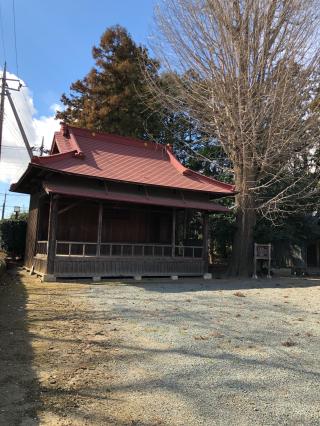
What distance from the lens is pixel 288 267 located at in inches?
920

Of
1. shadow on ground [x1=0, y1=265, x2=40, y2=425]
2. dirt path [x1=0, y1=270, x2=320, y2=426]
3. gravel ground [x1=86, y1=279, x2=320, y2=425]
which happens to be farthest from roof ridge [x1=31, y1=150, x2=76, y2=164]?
shadow on ground [x1=0, y1=265, x2=40, y2=425]

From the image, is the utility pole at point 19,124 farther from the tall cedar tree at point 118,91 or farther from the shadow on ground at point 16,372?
the shadow on ground at point 16,372

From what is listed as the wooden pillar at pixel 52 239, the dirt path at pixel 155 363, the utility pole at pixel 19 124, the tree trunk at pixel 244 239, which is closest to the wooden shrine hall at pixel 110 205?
the wooden pillar at pixel 52 239

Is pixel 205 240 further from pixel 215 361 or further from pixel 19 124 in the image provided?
pixel 19 124

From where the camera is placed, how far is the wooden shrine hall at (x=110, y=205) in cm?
1454

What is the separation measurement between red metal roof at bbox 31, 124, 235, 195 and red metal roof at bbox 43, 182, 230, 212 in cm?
53

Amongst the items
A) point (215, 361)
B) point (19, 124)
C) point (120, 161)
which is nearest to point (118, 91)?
point (19, 124)

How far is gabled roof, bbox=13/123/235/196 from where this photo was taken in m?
15.0

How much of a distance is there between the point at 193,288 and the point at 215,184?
19.9ft

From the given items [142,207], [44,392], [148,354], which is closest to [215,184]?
[142,207]

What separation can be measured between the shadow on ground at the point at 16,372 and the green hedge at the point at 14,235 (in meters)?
13.5

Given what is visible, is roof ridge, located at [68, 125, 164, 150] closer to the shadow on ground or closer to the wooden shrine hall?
the wooden shrine hall

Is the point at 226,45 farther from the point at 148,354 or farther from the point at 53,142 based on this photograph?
the point at 148,354

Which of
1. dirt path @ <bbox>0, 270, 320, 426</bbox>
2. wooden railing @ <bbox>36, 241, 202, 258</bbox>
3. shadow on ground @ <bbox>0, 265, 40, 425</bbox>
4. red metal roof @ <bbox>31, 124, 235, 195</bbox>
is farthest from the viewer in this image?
wooden railing @ <bbox>36, 241, 202, 258</bbox>
